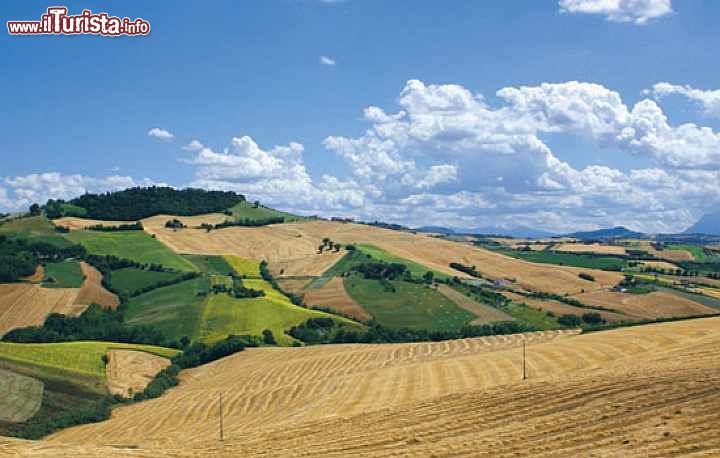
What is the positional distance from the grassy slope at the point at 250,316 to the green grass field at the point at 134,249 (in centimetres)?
3787

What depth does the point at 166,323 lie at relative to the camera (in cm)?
13125

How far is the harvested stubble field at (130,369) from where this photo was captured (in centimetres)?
9762

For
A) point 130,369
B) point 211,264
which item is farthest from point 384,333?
point 211,264

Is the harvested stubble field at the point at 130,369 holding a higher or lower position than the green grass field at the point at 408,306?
lower

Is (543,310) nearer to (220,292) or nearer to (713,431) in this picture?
(220,292)

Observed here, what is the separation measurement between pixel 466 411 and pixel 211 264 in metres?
148

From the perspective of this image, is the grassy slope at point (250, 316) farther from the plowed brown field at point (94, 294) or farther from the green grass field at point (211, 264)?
the green grass field at point (211, 264)

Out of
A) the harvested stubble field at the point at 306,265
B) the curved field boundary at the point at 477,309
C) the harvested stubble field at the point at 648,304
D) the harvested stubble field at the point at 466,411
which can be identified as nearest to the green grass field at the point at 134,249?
the harvested stubble field at the point at 306,265

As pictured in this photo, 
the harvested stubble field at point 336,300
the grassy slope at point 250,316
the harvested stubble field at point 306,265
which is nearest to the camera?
the grassy slope at point 250,316

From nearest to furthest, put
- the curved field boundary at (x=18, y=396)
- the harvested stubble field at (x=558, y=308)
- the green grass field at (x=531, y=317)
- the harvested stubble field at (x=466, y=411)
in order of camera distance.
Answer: the harvested stubble field at (x=466, y=411)
the curved field boundary at (x=18, y=396)
the green grass field at (x=531, y=317)
the harvested stubble field at (x=558, y=308)

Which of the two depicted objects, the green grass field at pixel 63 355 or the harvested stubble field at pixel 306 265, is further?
the harvested stubble field at pixel 306 265

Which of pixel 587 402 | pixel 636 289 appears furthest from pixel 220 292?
pixel 587 402

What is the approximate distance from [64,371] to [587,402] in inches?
3255

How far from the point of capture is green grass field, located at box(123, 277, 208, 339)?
128875mm
